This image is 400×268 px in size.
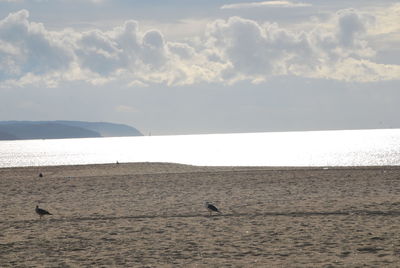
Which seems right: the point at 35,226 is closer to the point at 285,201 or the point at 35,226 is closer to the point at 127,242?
the point at 127,242

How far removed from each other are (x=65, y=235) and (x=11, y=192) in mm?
14901

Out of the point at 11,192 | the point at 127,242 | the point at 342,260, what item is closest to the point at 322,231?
the point at 342,260

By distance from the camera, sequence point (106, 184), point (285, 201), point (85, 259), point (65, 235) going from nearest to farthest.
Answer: point (85, 259) → point (65, 235) → point (285, 201) → point (106, 184)

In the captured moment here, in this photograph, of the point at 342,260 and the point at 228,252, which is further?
the point at 228,252

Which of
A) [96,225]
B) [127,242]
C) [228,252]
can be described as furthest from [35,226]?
[228,252]

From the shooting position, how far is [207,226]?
1928 cm

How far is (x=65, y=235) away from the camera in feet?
60.7

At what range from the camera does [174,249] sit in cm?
1598

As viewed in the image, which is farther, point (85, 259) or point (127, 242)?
point (127, 242)

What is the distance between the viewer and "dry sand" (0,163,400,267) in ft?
48.9

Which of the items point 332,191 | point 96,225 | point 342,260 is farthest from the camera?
point 332,191

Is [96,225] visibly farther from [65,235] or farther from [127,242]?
[127,242]

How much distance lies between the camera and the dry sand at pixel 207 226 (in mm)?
14906

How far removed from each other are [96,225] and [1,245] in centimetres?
370
